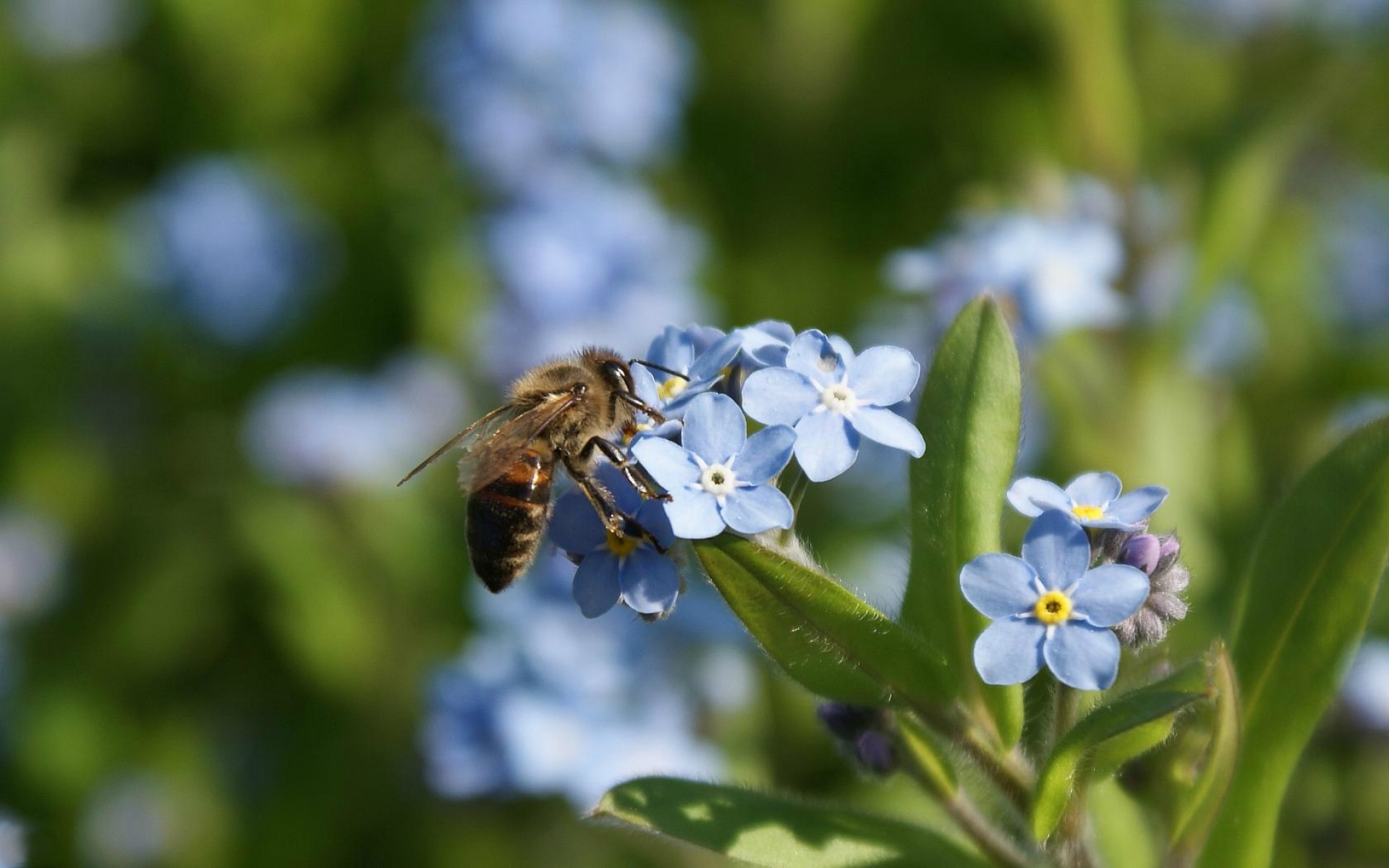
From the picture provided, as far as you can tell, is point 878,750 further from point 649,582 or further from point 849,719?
point 649,582

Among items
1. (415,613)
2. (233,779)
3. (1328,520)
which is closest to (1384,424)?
(1328,520)

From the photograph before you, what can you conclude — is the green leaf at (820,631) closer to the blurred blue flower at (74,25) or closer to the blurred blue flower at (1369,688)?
the blurred blue flower at (1369,688)

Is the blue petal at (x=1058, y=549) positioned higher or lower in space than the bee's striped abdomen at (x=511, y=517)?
lower

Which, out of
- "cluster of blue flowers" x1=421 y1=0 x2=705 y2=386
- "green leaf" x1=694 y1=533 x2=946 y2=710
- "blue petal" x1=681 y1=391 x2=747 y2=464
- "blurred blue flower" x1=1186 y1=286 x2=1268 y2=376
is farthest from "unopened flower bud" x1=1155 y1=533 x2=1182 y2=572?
"cluster of blue flowers" x1=421 y1=0 x2=705 y2=386

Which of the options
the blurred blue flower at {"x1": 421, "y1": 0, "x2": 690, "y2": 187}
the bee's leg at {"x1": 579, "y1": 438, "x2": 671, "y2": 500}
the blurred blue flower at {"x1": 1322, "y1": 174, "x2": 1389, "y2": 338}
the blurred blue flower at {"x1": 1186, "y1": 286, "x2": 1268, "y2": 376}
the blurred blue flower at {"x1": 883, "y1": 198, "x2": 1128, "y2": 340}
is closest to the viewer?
the bee's leg at {"x1": 579, "y1": 438, "x2": 671, "y2": 500}

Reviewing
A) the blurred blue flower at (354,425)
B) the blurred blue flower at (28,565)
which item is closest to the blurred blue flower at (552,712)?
the blurred blue flower at (354,425)

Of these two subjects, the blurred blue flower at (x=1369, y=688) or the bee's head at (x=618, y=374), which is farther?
the blurred blue flower at (x=1369, y=688)

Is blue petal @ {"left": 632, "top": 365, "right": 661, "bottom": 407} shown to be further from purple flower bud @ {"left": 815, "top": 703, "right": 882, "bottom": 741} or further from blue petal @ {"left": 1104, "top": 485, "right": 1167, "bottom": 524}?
blue petal @ {"left": 1104, "top": 485, "right": 1167, "bottom": 524}
